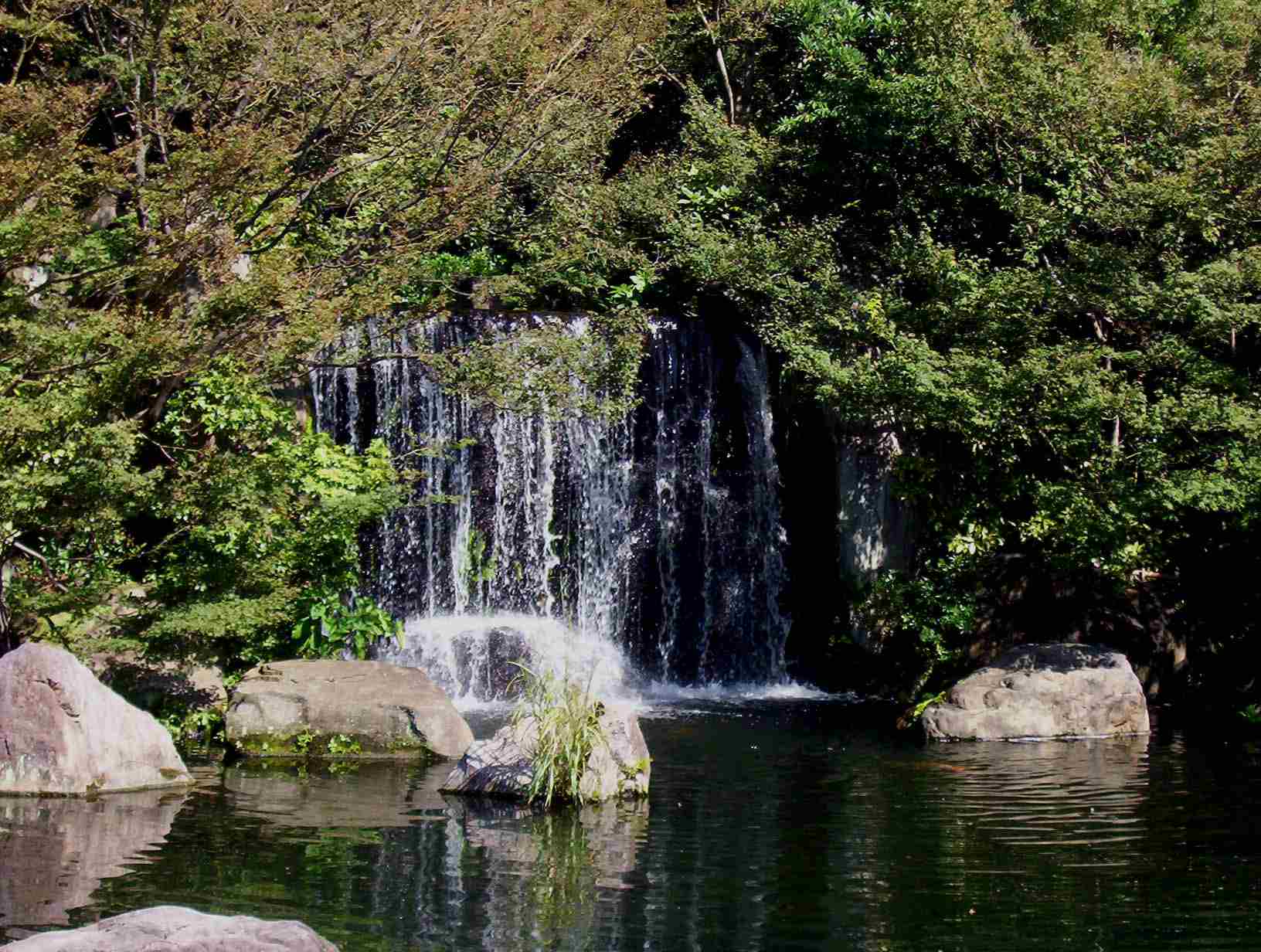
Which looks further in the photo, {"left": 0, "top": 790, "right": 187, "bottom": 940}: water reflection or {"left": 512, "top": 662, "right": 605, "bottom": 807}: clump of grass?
{"left": 512, "top": 662, "right": 605, "bottom": 807}: clump of grass

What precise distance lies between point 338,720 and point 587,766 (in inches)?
123

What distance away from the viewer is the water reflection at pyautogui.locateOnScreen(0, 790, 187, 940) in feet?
25.3

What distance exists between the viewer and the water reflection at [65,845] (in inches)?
303

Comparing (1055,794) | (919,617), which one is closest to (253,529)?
(1055,794)

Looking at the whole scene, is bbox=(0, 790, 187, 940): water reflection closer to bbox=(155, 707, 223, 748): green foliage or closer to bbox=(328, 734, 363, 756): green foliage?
bbox=(328, 734, 363, 756): green foliage

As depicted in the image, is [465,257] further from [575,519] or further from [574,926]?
[574,926]

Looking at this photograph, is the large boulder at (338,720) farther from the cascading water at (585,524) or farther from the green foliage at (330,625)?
the cascading water at (585,524)

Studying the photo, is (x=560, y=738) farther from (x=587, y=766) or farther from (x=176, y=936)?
(x=176, y=936)

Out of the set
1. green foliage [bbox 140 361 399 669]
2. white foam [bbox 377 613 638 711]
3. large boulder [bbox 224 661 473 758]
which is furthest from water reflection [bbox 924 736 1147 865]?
green foliage [bbox 140 361 399 669]

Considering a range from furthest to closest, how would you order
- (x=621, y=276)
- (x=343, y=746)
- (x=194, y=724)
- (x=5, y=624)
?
(x=621, y=276), (x=194, y=724), (x=5, y=624), (x=343, y=746)

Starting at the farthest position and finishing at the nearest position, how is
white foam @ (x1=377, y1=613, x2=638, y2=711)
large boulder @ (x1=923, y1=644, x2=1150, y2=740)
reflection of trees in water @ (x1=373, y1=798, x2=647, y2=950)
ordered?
1. white foam @ (x1=377, y1=613, x2=638, y2=711)
2. large boulder @ (x1=923, y1=644, x2=1150, y2=740)
3. reflection of trees in water @ (x1=373, y1=798, x2=647, y2=950)

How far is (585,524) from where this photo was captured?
1939 cm

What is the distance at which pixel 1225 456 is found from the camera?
Result: 15461 mm

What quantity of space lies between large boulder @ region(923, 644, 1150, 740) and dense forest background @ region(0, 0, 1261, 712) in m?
1.43
